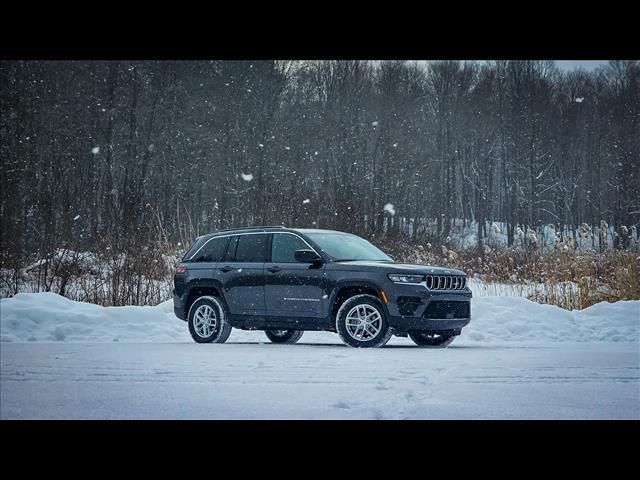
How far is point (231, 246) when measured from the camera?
1301cm

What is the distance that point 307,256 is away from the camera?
11820 millimetres

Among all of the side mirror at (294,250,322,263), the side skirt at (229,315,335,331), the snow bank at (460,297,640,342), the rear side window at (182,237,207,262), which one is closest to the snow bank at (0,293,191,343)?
the rear side window at (182,237,207,262)

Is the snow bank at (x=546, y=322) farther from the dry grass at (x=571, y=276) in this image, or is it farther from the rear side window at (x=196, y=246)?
the rear side window at (x=196, y=246)

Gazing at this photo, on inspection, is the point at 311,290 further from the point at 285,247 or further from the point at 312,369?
the point at 312,369

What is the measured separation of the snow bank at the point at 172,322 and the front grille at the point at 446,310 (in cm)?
185

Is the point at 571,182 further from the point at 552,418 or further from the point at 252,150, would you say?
the point at 552,418

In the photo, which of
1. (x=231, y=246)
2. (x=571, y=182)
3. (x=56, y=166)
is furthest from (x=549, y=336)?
(x=571, y=182)

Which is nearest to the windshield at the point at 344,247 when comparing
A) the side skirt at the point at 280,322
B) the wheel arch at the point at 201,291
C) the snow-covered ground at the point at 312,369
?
the side skirt at the point at 280,322

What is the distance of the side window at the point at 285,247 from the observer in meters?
12.4

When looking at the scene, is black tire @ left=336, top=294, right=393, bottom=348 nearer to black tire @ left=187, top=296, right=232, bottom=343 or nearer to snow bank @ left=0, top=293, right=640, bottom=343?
black tire @ left=187, top=296, right=232, bottom=343

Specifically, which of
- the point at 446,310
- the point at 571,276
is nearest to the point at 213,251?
the point at 446,310

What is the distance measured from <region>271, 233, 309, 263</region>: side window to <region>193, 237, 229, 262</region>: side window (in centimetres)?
100

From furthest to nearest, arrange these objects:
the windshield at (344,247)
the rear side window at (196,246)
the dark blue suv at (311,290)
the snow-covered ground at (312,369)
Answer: the rear side window at (196,246), the windshield at (344,247), the dark blue suv at (311,290), the snow-covered ground at (312,369)

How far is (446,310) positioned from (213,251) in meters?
4.05
